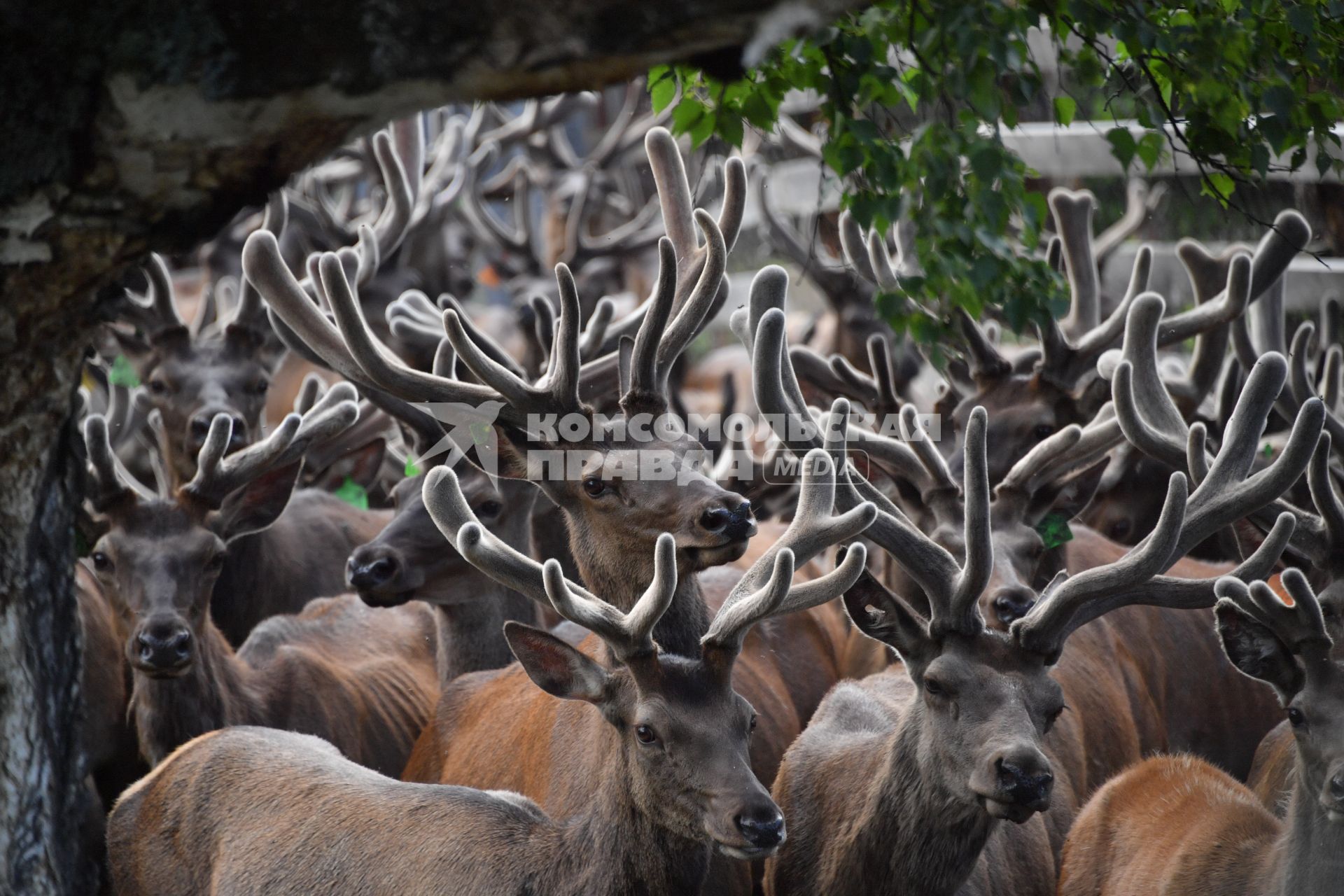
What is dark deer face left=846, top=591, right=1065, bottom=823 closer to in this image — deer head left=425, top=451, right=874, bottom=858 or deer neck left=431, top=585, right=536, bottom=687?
deer head left=425, top=451, right=874, bottom=858

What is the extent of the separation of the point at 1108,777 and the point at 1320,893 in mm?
1617

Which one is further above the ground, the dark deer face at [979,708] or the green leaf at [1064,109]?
the green leaf at [1064,109]

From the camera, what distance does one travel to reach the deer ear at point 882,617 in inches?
160

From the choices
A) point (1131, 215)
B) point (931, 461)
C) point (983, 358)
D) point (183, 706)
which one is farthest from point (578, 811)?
point (1131, 215)

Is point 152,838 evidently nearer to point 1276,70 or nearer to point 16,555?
point 16,555

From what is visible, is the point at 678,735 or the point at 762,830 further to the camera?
the point at 678,735

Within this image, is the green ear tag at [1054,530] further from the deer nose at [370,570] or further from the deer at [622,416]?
the deer nose at [370,570]

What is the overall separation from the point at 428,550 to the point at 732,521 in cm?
176

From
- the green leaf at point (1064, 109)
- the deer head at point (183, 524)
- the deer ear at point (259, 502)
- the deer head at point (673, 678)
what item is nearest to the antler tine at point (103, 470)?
the deer head at point (183, 524)

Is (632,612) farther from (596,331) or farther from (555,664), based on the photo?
(596,331)

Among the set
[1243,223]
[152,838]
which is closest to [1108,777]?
[152,838]

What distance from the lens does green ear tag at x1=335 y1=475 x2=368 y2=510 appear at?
7426mm

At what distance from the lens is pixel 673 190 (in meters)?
5.37

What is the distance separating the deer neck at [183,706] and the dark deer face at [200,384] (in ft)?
5.51
